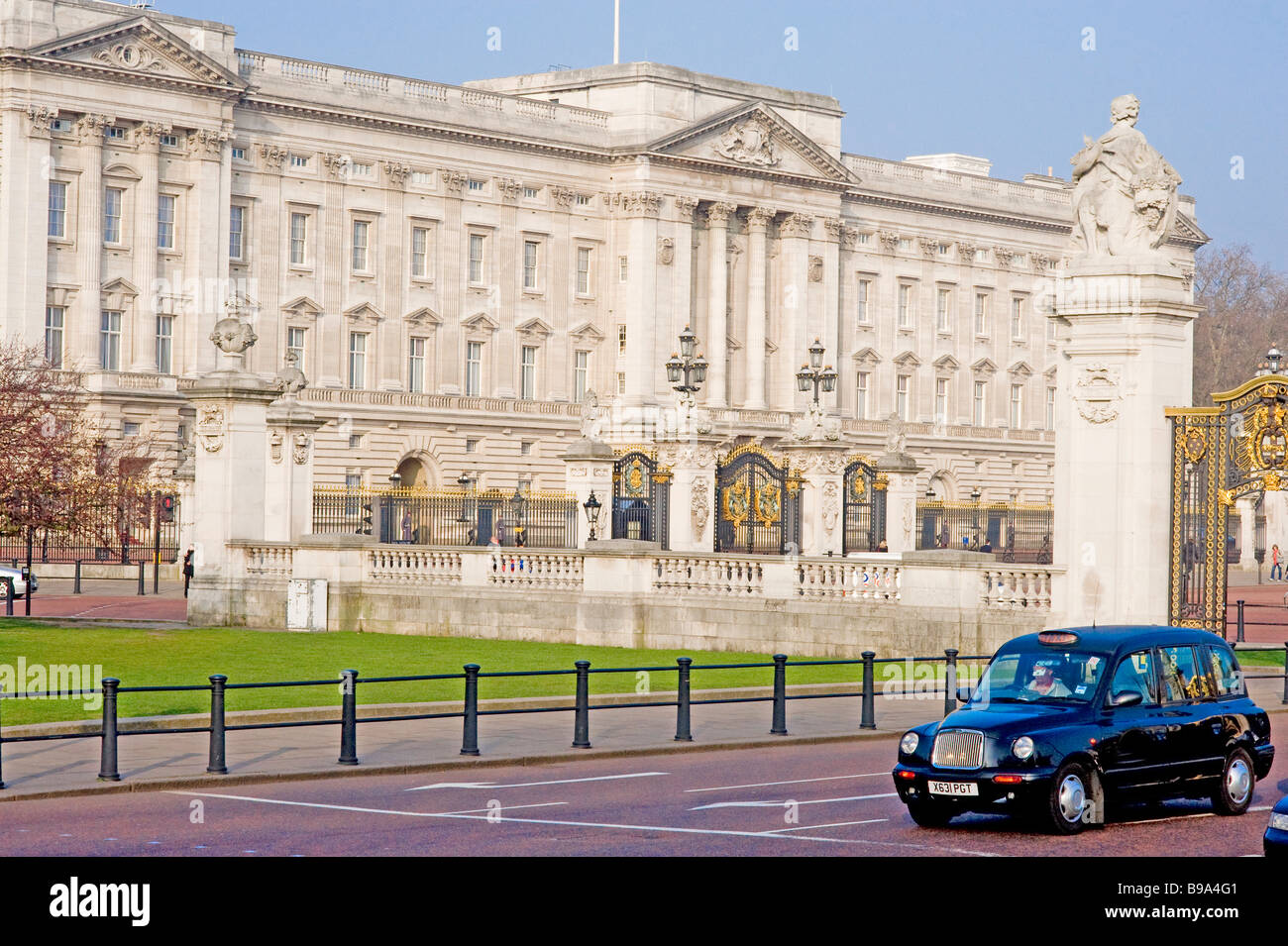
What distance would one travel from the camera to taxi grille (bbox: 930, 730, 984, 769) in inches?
667

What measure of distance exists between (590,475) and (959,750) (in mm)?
28386

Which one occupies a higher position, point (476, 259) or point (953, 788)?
point (476, 259)

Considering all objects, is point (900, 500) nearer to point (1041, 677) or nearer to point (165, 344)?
point (1041, 677)

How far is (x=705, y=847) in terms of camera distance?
15.8 metres

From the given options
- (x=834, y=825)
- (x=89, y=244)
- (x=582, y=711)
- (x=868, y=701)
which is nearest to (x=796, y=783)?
(x=834, y=825)

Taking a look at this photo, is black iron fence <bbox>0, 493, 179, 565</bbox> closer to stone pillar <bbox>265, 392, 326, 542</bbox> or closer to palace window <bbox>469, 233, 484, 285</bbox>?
stone pillar <bbox>265, 392, 326, 542</bbox>

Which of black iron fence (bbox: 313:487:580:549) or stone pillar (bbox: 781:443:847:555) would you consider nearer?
black iron fence (bbox: 313:487:580:549)

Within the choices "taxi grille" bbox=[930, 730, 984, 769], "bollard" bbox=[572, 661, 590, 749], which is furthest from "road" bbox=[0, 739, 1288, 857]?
"bollard" bbox=[572, 661, 590, 749]

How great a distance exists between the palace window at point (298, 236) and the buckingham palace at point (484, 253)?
0.43ft

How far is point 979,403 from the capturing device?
12544 cm

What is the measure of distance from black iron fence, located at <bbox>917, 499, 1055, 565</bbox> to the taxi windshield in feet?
109
